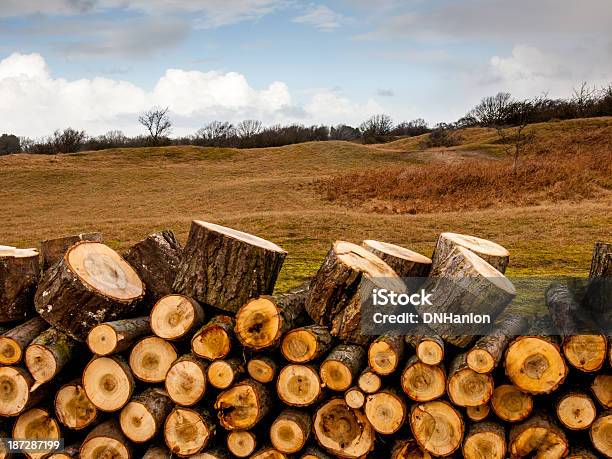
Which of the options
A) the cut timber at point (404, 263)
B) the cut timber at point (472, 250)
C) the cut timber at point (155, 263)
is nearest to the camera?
the cut timber at point (472, 250)

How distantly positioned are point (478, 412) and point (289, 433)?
1472 mm

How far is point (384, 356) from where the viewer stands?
13.1ft

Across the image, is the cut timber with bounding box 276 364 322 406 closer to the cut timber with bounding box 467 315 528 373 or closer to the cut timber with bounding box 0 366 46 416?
the cut timber with bounding box 467 315 528 373

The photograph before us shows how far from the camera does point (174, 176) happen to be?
41500mm

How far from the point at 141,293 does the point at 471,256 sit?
298 centimetres

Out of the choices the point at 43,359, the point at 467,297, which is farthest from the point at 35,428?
the point at 467,297

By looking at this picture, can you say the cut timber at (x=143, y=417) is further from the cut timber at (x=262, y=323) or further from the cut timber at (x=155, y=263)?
the cut timber at (x=155, y=263)

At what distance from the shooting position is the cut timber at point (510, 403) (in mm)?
3857

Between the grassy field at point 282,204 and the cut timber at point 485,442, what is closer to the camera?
the cut timber at point 485,442

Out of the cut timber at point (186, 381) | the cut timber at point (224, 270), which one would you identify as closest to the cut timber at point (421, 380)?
the cut timber at point (224, 270)

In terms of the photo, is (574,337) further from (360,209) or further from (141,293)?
(360,209)

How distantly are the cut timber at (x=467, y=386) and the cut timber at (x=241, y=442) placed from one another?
163 cm

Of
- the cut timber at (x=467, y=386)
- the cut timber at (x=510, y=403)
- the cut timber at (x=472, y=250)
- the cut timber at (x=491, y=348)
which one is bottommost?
the cut timber at (x=510, y=403)

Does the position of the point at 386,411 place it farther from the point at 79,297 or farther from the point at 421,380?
the point at 79,297
